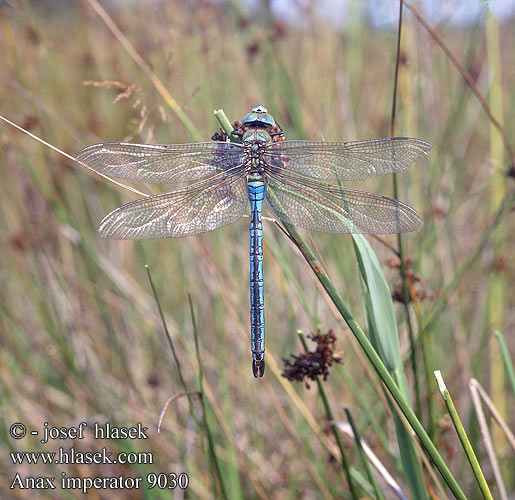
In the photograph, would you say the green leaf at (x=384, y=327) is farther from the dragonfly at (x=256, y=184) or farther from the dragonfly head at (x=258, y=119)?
the dragonfly head at (x=258, y=119)

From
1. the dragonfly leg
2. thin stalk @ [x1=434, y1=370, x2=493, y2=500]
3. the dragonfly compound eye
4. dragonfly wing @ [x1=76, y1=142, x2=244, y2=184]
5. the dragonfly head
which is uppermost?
the dragonfly compound eye

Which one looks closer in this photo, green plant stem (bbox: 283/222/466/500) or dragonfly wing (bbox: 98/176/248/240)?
green plant stem (bbox: 283/222/466/500)

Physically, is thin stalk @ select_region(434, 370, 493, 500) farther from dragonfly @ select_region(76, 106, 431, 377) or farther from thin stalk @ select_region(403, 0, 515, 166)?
thin stalk @ select_region(403, 0, 515, 166)

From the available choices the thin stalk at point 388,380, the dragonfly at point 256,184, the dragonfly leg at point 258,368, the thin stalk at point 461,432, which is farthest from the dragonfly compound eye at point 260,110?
the thin stalk at point 461,432

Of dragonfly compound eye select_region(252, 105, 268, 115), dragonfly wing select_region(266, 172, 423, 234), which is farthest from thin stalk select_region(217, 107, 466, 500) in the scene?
dragonfly compound eye select_region(252, 105, 268, 115)

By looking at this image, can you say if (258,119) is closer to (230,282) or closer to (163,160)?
(163,160)

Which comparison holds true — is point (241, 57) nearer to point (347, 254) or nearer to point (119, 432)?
point (347, 254)
